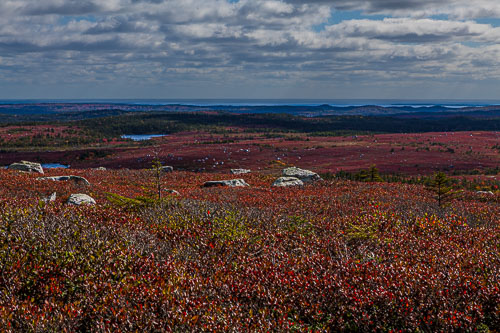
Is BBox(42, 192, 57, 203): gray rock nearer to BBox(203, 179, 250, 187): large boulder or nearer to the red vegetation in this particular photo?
the red vegetation

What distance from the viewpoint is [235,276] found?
21.6 feet

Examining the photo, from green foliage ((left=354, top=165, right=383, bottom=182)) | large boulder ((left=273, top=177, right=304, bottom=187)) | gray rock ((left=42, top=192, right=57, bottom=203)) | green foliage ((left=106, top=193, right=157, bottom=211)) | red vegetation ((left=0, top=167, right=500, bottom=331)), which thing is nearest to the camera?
red vegetation ((left=0, top=167, right=500, bottom=331))

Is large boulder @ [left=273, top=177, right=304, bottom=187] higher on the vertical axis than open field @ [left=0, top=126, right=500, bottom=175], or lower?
higher

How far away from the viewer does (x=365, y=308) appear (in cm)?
549

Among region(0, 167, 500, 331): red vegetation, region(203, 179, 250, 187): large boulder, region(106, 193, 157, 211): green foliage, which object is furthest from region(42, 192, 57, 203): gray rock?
region(203, 179, 250, 187): large boulder

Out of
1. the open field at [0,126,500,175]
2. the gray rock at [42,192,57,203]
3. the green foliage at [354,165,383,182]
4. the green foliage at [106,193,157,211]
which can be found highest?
the green foliage at [106,193,157,211]

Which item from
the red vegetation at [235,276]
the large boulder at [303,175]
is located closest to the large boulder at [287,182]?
the large boulder at [303,175]

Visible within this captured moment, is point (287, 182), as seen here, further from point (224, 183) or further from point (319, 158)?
point (319, 158)

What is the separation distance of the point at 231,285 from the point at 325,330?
5.45 ft

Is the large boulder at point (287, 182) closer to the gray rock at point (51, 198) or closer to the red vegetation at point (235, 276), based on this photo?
the gray rock at point (51, 198)

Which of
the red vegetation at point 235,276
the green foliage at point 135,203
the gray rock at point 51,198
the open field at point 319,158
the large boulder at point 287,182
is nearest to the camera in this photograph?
the red vegetation at point 235,276

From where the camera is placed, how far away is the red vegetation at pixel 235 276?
5105 mm

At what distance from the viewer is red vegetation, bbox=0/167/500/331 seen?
5.11 m

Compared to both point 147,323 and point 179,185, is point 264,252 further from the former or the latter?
point 179,185
